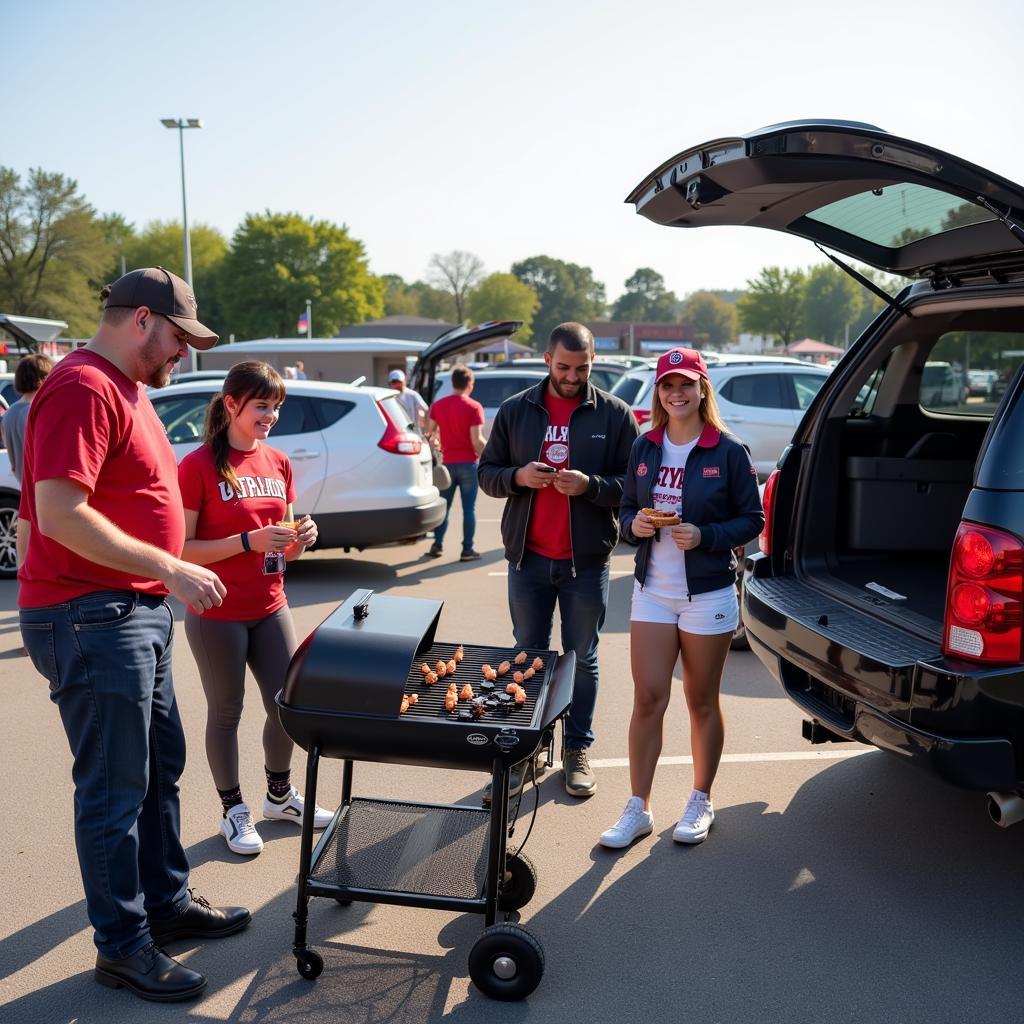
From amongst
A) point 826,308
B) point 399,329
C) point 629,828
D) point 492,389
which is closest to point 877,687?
point 629,828

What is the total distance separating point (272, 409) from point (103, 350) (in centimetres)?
104

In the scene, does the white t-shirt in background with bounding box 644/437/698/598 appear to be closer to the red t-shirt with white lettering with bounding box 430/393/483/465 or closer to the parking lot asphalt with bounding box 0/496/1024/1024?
the parking lot asphalt with bounding box 0/496/1024/1024

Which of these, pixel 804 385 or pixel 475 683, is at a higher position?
pixel 804 385

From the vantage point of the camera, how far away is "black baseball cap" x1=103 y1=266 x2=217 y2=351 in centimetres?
299

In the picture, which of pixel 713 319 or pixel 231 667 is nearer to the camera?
pixel 231 667

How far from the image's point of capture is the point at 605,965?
3217mm

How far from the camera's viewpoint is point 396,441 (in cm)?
927

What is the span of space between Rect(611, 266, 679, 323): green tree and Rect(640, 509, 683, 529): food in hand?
15668 cm

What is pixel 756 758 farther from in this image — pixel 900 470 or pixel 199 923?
pixel 199 923

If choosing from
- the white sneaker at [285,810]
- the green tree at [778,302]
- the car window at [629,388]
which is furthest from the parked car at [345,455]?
the green tree at [778,302]

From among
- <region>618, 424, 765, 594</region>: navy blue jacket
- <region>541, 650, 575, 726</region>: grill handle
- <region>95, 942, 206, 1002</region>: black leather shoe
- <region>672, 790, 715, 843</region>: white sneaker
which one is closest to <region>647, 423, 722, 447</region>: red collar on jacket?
<region>618, 424, 765, 594</region>: navy blue jacket

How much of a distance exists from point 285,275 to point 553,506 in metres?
76.0

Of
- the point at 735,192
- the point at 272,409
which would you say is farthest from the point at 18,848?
the point at 735,192

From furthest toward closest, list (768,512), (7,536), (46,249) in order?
(46,249), (7,536), (768,512)
